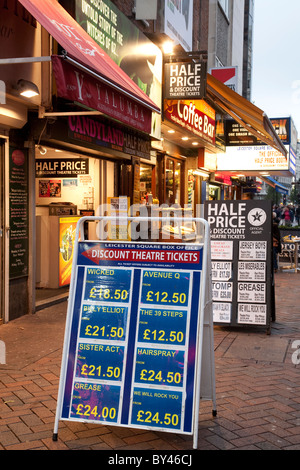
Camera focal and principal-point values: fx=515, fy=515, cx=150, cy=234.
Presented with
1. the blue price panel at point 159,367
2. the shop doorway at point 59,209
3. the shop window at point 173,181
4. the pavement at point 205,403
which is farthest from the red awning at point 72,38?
the shop window at point 173,181

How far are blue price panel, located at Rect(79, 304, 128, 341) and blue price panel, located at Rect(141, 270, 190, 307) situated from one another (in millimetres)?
217

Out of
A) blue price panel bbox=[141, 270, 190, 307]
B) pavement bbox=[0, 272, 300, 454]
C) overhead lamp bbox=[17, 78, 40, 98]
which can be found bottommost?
pavement bbox=[0, 272, 300, 454]

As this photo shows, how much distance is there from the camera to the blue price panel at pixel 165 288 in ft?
12.5

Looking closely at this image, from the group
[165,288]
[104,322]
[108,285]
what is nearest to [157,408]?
[104,322]

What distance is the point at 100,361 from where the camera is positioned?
383 centimetres

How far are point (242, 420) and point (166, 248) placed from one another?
1.59 meters

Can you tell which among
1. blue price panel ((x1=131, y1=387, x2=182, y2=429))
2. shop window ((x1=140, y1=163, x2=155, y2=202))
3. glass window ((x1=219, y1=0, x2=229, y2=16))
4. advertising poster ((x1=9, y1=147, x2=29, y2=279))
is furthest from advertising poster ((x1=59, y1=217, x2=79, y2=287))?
glass window ((x1=219, y1=0, x2=229, y2=16))

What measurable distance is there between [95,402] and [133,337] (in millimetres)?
545

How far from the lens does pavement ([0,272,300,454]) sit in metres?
3.79

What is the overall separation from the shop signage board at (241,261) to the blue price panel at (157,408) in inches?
144

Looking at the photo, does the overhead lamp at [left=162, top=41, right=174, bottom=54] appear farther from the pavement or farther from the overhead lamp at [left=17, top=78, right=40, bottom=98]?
the pavement

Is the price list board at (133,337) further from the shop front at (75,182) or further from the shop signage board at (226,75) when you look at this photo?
the shop signage board at (226,75)

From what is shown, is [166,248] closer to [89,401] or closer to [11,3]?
[89,401]

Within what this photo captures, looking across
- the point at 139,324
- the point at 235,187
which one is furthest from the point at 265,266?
the point at 235,187
